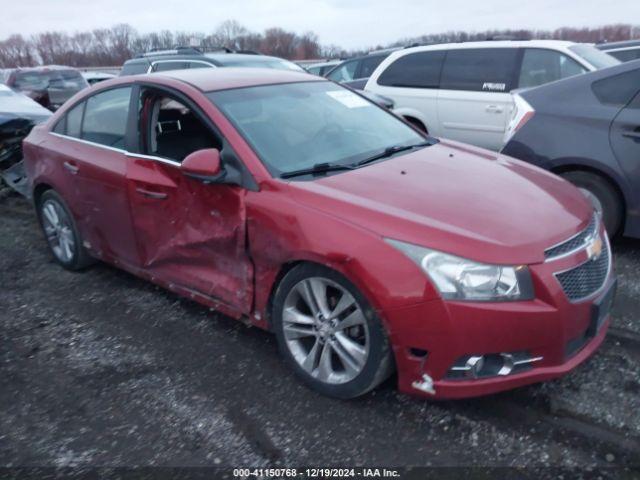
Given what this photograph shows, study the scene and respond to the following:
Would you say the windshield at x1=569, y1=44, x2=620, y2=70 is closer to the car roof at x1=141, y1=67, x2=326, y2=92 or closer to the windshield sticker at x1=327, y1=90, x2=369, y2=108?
the windshield sticker at x1=327, y1=90, x2=369, y2=108

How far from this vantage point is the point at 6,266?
5.20 m

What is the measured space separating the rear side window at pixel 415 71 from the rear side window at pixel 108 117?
14.3ft

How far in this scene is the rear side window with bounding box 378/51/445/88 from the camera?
736 centimetres

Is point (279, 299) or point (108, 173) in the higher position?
point (108, 173)

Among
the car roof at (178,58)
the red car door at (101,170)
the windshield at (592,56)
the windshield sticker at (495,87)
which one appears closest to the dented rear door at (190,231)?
the red car door at (101,170)

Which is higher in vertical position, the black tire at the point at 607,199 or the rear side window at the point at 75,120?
the rear side window at the point at 75,120

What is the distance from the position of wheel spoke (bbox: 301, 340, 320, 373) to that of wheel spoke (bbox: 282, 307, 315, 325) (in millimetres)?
123

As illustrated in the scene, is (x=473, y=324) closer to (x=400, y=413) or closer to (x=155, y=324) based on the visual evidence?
(x=400, y=413)

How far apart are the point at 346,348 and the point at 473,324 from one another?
0.69 metres

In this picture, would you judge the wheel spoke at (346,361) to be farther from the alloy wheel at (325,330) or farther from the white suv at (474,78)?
the white suv at (474,78)

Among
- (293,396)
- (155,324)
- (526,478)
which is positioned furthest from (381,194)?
(155,324)

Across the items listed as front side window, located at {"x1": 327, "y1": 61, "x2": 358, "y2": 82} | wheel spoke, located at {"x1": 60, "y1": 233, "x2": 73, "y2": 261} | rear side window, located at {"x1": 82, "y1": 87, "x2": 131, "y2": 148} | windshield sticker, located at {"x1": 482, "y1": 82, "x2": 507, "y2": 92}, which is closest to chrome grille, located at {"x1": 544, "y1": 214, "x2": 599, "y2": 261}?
rear side window, located at {"x1": 82, "y1": 87, "x2": 131, "y2": 148}

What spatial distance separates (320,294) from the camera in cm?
291

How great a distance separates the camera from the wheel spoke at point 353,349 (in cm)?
281
